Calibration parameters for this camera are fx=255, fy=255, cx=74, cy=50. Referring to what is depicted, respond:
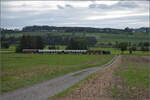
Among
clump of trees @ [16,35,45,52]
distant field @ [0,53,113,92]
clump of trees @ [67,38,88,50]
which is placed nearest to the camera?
distant field @ [0,53,113,92]

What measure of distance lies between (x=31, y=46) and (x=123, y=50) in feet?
179

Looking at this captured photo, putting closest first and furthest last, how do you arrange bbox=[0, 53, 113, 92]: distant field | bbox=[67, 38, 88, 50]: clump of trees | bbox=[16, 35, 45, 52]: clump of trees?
bbox=[0, 53, 113, 92]: distant field, bbox=[16, 35, 45, 52]: clump of trees, bbox=[67, 38, 88, 50]: clump of trees

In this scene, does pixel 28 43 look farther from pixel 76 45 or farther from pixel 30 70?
pixel 30 70

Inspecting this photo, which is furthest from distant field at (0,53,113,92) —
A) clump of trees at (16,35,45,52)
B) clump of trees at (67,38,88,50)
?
clump of trees at (67,38,88,50)

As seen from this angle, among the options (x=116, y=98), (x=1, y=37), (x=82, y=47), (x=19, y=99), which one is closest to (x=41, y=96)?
(x=19, y=99)

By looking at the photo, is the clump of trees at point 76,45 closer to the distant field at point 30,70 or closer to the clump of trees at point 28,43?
the clump of trees at point 28,43

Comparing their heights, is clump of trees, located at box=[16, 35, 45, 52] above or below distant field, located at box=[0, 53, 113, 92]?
above

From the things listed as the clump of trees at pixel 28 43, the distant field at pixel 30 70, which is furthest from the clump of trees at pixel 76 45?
the distant field at pixel 30 70

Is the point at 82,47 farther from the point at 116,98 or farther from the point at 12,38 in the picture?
the point at 116,98

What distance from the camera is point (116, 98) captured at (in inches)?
598

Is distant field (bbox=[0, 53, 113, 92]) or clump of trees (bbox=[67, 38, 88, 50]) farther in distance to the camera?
clump of trees (bbox=[67, 38, 88, 50])

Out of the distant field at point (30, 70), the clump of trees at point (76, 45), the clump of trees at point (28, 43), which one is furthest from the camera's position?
the clump of trees at point (76, 45)

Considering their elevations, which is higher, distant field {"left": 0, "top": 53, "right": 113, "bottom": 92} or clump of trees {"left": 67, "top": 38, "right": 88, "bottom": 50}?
clump of trees {"left": 67, "top": 38, "right": 88, "bottom": 50}

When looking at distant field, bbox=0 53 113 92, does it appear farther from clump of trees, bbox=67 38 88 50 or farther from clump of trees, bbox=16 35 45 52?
clump of trees, bbox=67 38 88 50
